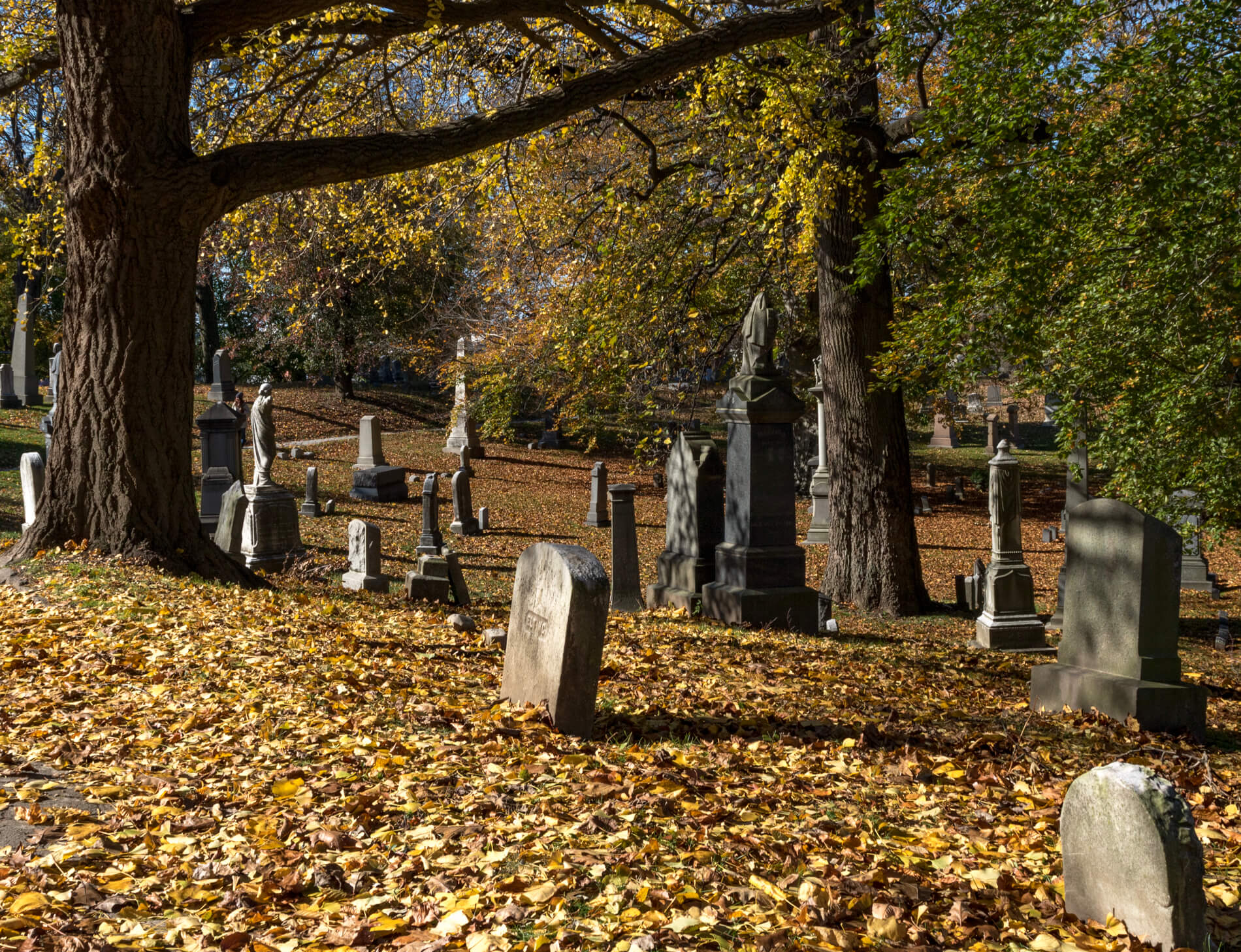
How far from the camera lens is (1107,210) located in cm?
879

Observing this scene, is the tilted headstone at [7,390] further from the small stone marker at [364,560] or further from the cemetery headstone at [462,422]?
the small stone marker at [364,560]

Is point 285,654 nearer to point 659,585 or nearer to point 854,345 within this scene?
point 659,585

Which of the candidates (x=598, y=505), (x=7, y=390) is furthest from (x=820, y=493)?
(x=7, y=390)

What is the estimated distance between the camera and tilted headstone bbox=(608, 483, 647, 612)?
1153cm

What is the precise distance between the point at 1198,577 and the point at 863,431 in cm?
740

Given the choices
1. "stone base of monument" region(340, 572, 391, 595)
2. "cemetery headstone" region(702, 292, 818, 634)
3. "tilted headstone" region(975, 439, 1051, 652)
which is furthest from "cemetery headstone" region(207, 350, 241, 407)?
"tilted headstone" region(975, 439, 1051, 652)

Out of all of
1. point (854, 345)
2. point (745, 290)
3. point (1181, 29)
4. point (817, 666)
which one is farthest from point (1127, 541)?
point (745, 290)

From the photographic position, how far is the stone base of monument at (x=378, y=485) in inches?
787

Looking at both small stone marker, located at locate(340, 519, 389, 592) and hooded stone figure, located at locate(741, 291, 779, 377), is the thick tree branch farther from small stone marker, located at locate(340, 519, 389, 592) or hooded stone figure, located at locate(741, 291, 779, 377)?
small stone marker, located at locate(340, 519, 389, 592)

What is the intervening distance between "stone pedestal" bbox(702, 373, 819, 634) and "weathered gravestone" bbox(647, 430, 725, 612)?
0.64 meters

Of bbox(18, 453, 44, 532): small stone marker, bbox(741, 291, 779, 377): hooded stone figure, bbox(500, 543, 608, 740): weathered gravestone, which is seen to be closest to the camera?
bbox(500, 543, 608, 740): weathered gravestone

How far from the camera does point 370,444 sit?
21.5 meters

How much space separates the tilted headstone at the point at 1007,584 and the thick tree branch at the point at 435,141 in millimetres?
5618

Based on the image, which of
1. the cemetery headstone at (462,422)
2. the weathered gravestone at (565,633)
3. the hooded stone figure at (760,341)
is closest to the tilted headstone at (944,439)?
the cemetery headstone at (462,422)
